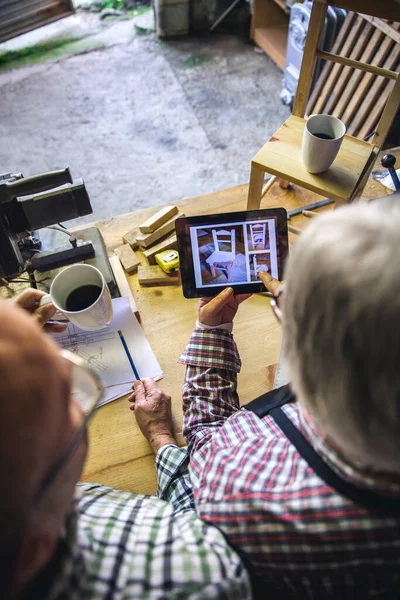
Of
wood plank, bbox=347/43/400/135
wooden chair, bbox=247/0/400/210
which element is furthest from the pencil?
wood plank, bbox=347/43/400/135

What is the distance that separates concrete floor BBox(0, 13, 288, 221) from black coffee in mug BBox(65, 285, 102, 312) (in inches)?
62.3

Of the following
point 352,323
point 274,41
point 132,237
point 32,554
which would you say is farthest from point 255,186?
point 274,41

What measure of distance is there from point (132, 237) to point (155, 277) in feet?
0.52

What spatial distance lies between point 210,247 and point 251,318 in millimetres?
231

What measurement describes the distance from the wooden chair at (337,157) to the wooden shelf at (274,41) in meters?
2.08

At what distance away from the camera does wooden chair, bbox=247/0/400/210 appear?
1.07 metres

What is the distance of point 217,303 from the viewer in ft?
3.12

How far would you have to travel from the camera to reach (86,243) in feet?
3.64

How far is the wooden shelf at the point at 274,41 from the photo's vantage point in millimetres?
3021

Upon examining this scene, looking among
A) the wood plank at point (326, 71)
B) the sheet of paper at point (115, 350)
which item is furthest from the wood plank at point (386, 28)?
the sheet of paper at point (115, 350)

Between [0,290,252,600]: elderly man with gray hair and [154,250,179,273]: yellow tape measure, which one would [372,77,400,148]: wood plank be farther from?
[0,290,252,600]: elderly man with gray hair

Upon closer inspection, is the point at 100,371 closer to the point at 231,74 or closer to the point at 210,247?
the point at 210,247

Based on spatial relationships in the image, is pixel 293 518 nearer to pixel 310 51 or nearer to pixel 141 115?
Answer: pixel 310 51

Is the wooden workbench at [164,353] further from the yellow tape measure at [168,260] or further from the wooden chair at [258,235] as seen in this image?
the wooden chair at [258,235]
